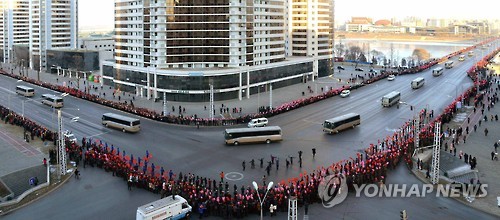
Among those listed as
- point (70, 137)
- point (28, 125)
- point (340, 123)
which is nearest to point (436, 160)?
point (340, 123)

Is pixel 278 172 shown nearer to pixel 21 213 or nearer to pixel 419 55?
pixel 21 213

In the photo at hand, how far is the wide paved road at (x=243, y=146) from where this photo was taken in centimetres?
3130

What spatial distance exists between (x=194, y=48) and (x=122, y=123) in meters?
20.3

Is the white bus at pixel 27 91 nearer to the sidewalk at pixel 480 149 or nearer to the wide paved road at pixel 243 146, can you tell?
the wide paved road at pixel 243 146

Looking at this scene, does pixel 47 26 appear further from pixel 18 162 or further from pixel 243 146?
pixel 243 146

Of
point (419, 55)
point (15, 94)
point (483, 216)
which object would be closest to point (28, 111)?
point (15, 94)

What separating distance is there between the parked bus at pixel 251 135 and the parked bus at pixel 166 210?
13565 millimetres

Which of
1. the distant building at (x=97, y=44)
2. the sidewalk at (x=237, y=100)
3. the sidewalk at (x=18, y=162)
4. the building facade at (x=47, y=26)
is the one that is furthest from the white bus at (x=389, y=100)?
the distant building at (x=97, y=44)

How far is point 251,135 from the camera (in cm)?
3647

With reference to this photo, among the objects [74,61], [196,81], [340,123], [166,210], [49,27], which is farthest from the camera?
[49,27]

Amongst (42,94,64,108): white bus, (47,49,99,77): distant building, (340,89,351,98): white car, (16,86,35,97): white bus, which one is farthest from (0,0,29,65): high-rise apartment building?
(340,89,351,98): white car

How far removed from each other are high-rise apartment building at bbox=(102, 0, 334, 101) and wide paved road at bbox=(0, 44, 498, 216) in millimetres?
9069

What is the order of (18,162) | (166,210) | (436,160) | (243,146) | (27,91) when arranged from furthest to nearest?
(27,91), (243,146), (18,162), (436,160), (166,210)

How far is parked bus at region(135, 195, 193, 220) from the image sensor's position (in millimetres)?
20744
